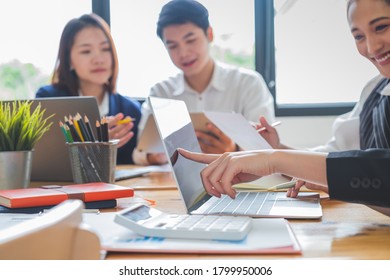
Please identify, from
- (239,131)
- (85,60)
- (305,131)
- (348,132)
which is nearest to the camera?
(239,131)

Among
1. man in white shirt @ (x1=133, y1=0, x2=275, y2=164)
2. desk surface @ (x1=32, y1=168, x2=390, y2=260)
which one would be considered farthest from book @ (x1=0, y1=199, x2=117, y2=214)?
man in white shirt @ (x1=133, y1=0, x2=275, y2=164)

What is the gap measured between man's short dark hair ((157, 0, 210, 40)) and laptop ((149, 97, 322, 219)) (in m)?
1.33

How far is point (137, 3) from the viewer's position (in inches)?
121

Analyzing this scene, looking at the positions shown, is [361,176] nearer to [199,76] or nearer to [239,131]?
[239,131]

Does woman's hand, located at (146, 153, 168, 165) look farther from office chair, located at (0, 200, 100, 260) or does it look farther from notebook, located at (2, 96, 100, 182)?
office chair, located at (0, 200, 100, 260)

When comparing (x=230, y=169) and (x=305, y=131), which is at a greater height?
(x=230, y=169)

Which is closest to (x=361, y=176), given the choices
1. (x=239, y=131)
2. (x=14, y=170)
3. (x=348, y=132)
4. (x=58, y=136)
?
(x=239, y=131)

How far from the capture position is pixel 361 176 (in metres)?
0.79

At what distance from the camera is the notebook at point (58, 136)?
51.7 inches

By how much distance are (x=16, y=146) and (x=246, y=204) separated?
19.4 inches

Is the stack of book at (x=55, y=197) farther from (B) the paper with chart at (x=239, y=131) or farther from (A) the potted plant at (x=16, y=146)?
(B) the paper with chart at (x=239, y=131)

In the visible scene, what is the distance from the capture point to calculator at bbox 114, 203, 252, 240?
611 mm

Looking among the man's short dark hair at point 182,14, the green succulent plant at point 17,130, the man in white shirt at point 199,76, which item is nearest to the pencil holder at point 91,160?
the green succulent plant at point 17,130

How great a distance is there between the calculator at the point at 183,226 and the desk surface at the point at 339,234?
45mm
